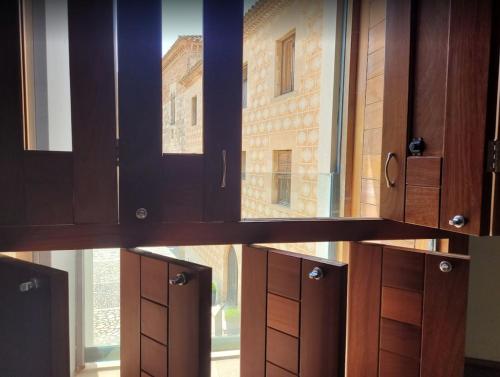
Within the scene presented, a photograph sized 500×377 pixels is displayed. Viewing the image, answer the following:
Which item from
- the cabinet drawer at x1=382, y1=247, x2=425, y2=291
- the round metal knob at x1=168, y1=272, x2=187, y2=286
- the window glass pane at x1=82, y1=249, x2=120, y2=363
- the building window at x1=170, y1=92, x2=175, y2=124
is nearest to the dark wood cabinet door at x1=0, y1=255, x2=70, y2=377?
the round metal knob at x1=168, y1=272, x2=187, y2=286

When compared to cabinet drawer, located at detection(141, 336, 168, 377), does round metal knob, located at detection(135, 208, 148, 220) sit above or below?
above

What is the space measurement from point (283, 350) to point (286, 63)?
1.06 metres

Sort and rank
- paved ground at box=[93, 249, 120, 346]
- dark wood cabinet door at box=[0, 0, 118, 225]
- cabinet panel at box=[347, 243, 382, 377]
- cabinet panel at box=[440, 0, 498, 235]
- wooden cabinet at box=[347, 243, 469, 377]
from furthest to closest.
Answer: paved ground at box=[93, 249, 120, 346] → cabinet panel at box=[347, 243, 382, 377] → wooden cabinet at box=[347, 243, 469, 377] → dark wood cabinet door at box=[0, 0, 118, 225] → cabinet panel at box=[440, 0, 498, 235]

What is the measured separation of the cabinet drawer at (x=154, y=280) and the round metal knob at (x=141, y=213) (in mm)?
124

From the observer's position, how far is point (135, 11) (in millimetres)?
994

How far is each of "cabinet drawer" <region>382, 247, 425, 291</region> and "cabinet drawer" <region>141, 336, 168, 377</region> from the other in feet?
2.26

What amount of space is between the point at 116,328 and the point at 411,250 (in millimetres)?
1121

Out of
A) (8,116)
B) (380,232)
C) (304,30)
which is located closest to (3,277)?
(8,116)

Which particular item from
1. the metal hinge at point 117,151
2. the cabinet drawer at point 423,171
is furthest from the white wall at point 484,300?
the metal hinge at point 117,151

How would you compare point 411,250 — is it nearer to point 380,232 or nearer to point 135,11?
point 380,232

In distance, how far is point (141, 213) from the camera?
3.43 ft

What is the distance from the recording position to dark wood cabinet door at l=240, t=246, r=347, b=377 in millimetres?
1042

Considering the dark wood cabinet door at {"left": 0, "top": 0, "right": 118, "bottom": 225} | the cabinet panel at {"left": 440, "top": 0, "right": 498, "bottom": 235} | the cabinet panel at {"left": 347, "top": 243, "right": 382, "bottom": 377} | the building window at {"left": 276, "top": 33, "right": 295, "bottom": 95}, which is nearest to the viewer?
the cabinet panel at {"left": 440, "top": 0, "right": 498, "bottom": 235}

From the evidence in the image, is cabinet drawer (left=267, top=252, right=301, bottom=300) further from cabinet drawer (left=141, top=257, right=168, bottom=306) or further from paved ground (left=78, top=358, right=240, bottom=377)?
paved ground (left=78, top=358, right=240, bottom=377)
